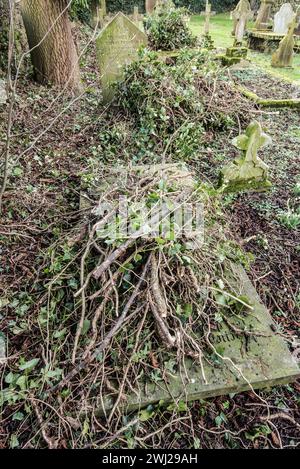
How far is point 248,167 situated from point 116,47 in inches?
129

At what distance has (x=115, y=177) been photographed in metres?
3.77

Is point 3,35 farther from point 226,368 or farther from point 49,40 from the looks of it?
point 226,368

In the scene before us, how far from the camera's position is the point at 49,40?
5766 mm

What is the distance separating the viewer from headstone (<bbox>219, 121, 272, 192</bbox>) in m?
3.92

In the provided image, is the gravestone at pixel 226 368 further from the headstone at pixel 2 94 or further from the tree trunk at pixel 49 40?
the tree trunk at pixel 49 40

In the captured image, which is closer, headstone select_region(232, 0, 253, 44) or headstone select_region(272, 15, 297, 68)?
headstone select_region(272, 15, 297, 68)

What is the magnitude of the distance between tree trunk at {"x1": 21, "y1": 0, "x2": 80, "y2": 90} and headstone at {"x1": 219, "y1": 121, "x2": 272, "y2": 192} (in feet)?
11.0

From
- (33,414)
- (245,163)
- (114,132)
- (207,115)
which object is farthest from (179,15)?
(33,414)

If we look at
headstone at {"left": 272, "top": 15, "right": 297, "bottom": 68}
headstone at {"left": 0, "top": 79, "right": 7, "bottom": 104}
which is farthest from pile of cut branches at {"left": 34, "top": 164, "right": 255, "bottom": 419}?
headstone at {"left": 272, "top": 15, "right": 297, "bottom": 68}

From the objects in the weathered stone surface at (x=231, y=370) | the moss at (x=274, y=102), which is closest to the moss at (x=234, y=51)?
→ the moss at (x=274, y=102)

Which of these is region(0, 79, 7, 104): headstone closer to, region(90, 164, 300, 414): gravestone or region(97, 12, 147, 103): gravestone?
region(97, 12, 147, 103): gravestone

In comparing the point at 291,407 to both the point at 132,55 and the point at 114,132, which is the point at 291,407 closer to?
the point at 114,132

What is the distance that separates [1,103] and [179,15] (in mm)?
6758

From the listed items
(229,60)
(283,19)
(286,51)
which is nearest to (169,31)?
(229,60)
